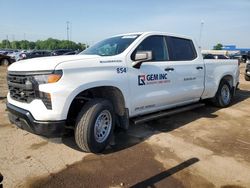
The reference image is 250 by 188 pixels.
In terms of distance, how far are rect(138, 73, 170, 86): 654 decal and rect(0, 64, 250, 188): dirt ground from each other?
0.99 meters

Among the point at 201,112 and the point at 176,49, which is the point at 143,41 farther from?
the point at 201,112

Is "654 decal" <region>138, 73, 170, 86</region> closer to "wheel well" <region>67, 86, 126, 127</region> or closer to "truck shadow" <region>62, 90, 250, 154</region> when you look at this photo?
"wheel well" <region>67, 86, 126, 127</region>

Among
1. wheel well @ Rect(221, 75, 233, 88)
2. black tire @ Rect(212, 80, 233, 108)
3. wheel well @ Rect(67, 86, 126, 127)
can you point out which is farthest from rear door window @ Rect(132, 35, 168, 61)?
wheel well @ Rect(221, 75, 233, 88)

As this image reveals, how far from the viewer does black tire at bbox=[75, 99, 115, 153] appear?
4.12m

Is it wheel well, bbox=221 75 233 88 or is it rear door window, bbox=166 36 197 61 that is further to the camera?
wheel well, bbox=221 75 233 88

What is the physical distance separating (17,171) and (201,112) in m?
4.85

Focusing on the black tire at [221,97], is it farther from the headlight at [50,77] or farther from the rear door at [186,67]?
the headlight at [50,77]

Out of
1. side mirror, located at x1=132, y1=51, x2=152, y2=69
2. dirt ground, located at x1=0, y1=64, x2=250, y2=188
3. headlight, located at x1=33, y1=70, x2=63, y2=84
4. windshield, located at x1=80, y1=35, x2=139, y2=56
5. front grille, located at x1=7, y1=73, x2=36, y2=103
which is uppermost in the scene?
windshield, located at x1=80, y1=35, x2=139, y2=56

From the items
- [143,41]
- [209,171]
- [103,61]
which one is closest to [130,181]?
[209,171]

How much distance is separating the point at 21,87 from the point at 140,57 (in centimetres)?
187

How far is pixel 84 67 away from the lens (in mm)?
4133

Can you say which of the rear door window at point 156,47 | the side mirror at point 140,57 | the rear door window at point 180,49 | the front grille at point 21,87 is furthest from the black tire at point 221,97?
the front grille at point 21,87

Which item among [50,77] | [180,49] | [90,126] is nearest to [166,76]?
[180,49]

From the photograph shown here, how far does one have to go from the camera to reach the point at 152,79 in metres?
5.16
